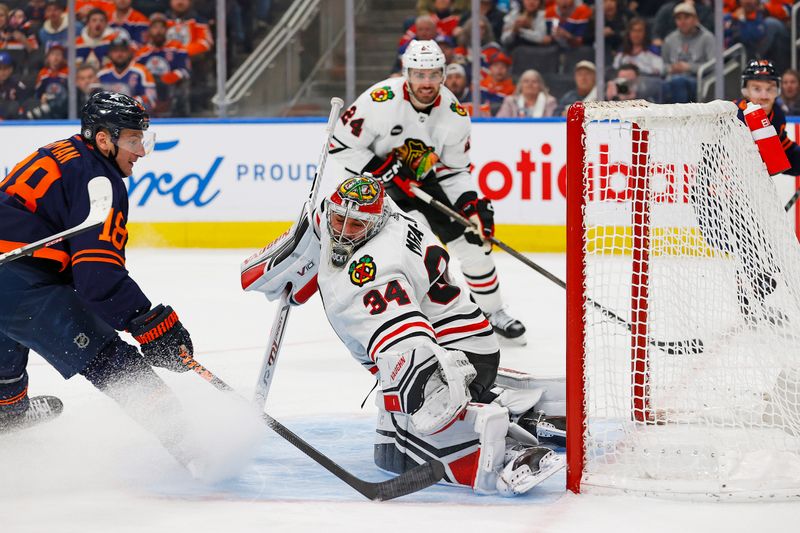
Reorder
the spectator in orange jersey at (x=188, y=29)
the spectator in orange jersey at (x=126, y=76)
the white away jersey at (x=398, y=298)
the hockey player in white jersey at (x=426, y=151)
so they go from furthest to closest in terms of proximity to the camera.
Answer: the spectator in orange jersey at (x=126, y=76), the spectator in orange jersey at (x=188, y=29), the hockey player in white jersey at (x=426, y=151), the white away jersey at (x=398, y=298)

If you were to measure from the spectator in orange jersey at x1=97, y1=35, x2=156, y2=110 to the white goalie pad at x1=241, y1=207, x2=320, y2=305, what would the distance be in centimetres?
483

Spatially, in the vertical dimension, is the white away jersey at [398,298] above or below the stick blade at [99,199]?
below

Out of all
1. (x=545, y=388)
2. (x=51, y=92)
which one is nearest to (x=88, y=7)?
(x=51, y=92)

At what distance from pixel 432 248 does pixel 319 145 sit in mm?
4476

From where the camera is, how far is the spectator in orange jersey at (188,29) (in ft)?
25.8

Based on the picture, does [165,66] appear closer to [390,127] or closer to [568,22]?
[568,22]

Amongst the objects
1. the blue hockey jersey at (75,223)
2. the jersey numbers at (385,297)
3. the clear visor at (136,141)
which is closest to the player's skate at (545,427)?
the jersey numbers at (385,297)

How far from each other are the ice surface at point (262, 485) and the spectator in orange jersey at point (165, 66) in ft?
11.5

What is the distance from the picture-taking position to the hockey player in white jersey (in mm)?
4887

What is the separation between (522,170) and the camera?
7.32 metres

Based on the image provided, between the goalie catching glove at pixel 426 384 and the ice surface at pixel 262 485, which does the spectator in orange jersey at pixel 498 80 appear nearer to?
the ice surface at pixel 262 485

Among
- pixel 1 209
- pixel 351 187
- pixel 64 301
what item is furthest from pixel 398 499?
pixel 1 209

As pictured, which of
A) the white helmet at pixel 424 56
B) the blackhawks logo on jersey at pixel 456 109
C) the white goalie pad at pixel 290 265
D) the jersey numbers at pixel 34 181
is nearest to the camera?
the jersey numbers at pixel 34 181

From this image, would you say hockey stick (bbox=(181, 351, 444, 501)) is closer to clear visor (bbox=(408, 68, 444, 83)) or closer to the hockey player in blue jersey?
the hockey player in blue jersey
